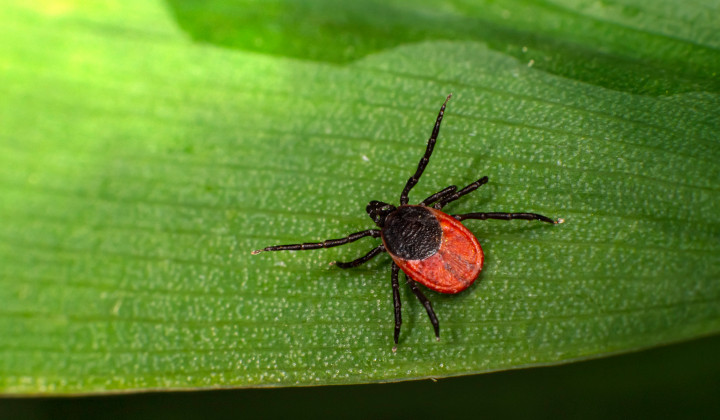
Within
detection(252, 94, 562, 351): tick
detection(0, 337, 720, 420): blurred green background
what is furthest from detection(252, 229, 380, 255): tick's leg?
detection(0, 337, 720, 420): blurred green background

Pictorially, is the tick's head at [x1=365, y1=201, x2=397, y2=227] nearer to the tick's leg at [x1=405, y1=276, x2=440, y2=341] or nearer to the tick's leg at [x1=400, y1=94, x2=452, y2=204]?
the tick's leg at [x1=400, y1=94, x2=452, y2=204]

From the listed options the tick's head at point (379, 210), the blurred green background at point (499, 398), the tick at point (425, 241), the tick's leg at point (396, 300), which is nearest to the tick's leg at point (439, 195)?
the tick at point (425, 241)

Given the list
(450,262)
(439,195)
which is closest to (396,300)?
(450,262)

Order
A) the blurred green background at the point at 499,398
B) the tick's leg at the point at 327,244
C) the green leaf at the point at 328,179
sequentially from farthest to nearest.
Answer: the blurred green background at the point at 499,398 → the tick's leg at the point at 327,244 → the green leaf at the point at 328,179

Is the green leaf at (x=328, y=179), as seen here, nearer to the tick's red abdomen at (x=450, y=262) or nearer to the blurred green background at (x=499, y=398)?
the tick's red abdomen at (x=450, y=262)

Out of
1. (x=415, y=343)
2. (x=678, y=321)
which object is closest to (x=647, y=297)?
(x=678, y=321)

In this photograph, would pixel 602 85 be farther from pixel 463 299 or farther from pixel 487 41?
pixel 463 299
